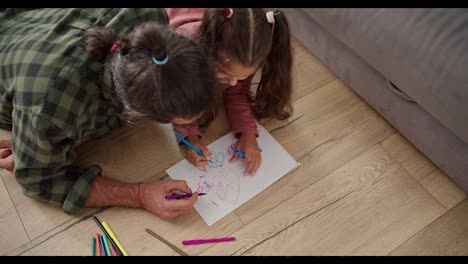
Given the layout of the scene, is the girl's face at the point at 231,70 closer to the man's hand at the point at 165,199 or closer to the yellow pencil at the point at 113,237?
the man's hand at the point at 165,199

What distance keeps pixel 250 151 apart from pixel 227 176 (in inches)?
3.5

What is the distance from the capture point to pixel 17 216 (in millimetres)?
1059

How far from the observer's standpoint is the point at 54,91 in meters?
0.86

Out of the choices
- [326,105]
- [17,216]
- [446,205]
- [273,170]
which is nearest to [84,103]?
[17,216]

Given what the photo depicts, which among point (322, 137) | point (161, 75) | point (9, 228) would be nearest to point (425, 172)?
point (322, 137)

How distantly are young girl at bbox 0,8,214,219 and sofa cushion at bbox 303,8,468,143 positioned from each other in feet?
1.54

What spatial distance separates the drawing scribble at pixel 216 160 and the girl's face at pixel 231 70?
11.0 inches

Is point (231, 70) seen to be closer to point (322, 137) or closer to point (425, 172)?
point (322, 137)

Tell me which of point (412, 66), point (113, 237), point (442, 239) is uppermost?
point (412, 66)

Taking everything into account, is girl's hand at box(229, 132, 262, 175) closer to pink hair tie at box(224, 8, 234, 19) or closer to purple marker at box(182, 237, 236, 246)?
purple marker at box(182, 237, 236, 246)

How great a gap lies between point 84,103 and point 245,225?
18.8 inches

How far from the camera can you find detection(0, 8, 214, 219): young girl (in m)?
0.76

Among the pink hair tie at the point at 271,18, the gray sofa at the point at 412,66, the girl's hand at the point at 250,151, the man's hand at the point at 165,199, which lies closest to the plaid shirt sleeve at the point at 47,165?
the man's hand at the point at 165,199

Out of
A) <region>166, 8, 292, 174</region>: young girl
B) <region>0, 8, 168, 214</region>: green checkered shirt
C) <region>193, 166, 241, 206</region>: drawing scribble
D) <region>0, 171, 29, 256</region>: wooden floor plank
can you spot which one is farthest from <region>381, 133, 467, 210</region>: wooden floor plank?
<region>0, 171, 29, 256</region>: wooden floor plank
